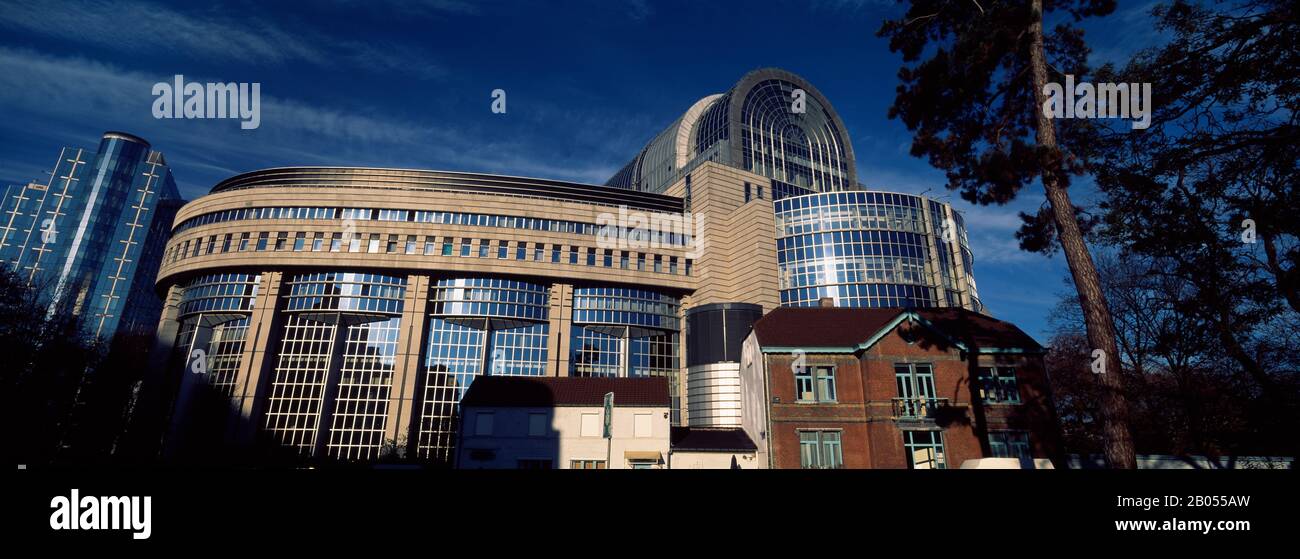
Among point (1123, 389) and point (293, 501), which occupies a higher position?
point (1123, 389)

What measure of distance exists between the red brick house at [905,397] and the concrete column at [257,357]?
144 ft

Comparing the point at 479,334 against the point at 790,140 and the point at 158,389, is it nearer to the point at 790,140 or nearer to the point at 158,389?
the point at 158,389

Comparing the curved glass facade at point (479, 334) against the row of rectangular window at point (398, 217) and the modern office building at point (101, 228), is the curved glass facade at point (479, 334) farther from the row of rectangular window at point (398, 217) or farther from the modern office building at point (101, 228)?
the modern office building at point (101, 228)

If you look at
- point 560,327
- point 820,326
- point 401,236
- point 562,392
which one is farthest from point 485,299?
point 820,326

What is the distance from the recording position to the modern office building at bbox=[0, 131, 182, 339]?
11419 centimetres

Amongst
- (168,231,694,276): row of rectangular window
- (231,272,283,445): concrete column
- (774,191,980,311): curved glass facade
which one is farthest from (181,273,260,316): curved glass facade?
(774,191,980,311): curved glass facade

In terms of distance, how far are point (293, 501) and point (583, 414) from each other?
114 feet

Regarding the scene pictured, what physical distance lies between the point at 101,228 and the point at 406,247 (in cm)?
12533

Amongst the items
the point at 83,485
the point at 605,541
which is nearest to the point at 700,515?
the point at 605,541

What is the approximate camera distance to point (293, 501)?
177 cm

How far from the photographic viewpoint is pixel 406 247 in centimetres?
4984

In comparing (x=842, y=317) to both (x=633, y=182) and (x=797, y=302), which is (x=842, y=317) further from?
(x=633, y=182)

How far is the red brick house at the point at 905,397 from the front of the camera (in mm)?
27594

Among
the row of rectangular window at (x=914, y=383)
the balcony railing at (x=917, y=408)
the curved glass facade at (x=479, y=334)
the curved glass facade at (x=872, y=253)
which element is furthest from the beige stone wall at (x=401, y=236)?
the balcony railing at (x=917, y=408)
